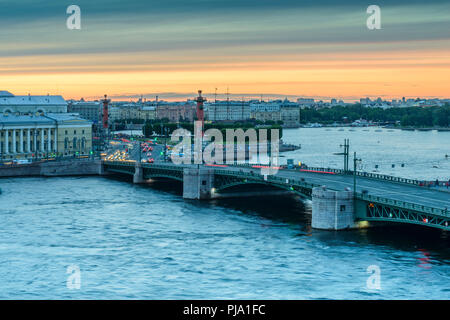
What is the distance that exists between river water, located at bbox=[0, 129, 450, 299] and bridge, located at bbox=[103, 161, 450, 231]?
4.30 feet

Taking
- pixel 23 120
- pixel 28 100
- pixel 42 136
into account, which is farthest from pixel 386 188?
pixel 28 100

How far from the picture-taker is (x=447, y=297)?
30.4 metres

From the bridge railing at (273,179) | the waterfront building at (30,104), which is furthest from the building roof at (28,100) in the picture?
the bridge railing at (273,179)

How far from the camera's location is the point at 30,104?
11319 centimetres

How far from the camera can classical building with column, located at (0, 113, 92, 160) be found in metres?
89.6

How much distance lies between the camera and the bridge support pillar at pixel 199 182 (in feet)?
200

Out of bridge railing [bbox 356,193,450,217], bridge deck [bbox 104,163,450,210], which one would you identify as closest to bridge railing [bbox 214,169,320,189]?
bridge deck [bbox 104,163,450,210]

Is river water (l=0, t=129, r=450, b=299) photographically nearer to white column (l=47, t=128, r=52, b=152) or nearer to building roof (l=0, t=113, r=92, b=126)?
building roof (l=0, t=113, r=92, b=126)

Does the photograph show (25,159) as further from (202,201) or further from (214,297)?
(214,297)

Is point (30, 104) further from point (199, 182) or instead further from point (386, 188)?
point (386, 188)

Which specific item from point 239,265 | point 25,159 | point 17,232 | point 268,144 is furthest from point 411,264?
point 268,144

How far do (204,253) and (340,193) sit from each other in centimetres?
949

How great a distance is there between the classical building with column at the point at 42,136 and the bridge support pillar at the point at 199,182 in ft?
113

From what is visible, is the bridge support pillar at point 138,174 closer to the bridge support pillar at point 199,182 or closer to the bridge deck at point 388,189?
the bridge support pillar at point 199,182
